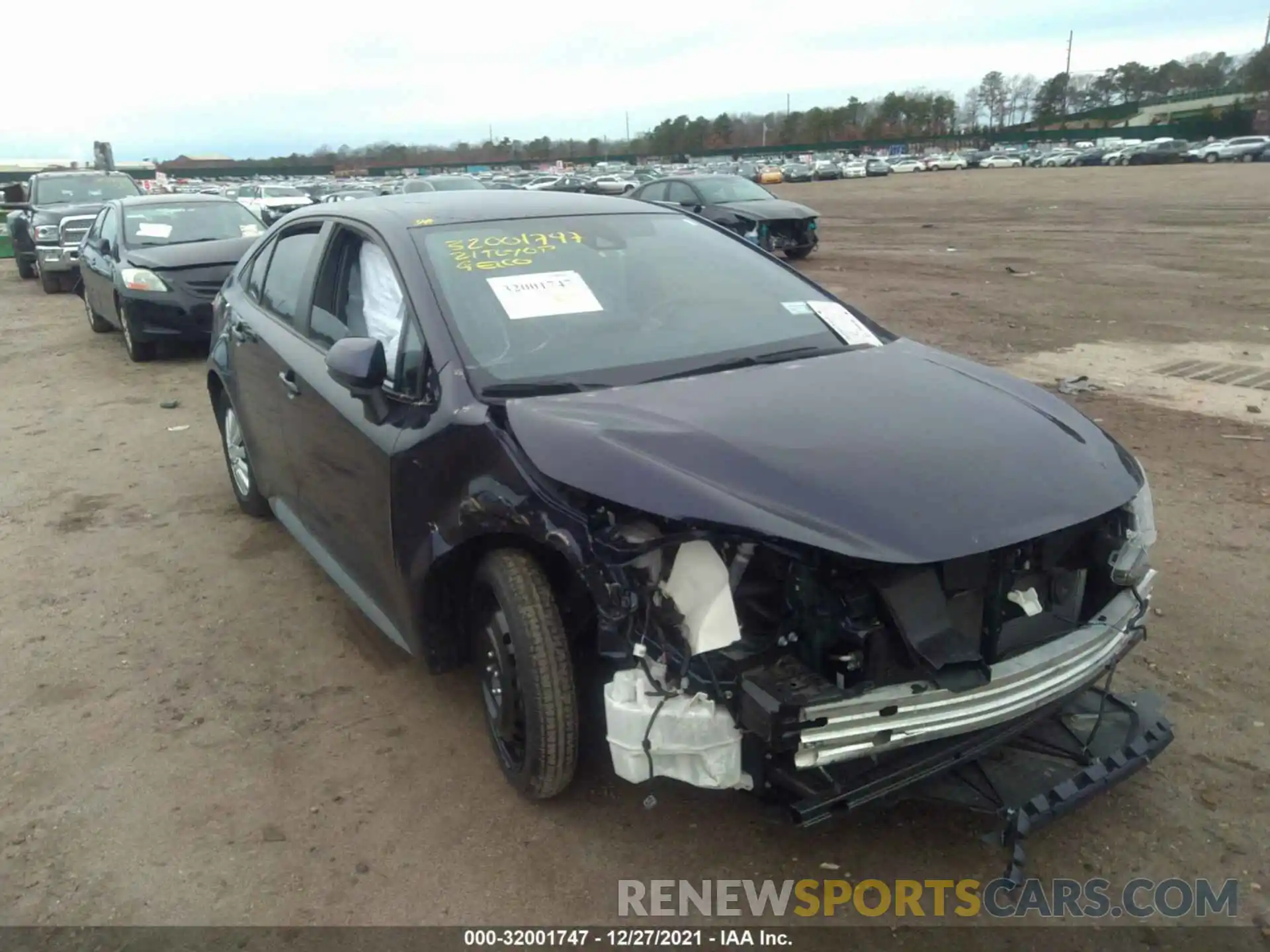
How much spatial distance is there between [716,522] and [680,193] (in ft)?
51.5

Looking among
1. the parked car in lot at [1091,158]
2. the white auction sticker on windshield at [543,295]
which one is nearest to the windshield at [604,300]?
the white auction sticker on windshield at [543,295]

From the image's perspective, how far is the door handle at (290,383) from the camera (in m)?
3.89

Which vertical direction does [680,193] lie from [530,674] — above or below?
above

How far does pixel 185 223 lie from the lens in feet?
34.9

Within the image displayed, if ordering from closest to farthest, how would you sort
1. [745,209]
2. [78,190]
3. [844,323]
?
[844,323] → [745,209] → [78,190]

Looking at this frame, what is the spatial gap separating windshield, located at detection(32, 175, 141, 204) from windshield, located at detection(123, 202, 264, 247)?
7.44 m

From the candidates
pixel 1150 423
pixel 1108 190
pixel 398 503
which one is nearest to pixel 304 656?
pixel 398 503

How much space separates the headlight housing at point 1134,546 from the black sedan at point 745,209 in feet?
41.8

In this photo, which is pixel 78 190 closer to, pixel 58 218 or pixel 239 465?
pixel 58 218

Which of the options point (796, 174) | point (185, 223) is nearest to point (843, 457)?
point (185, 223)

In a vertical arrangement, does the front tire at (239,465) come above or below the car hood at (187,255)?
below

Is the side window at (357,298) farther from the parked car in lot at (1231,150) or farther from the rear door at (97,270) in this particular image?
the parked car in lot at (1231,150)

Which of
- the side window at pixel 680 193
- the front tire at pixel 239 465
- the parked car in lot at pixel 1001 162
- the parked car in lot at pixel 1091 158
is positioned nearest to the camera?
the front tire at pixel 239 465

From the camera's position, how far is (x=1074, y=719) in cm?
290
